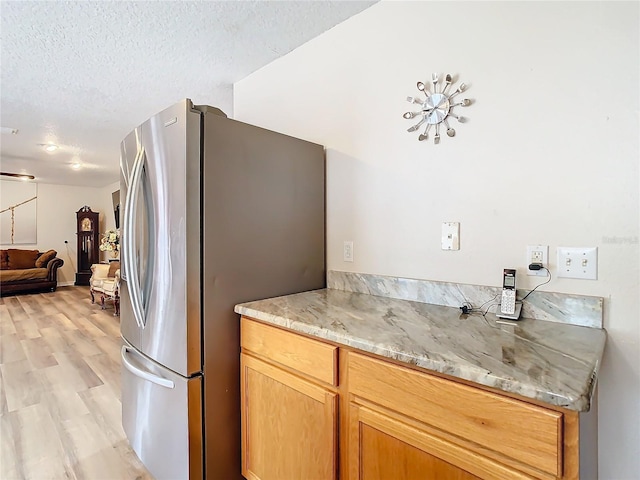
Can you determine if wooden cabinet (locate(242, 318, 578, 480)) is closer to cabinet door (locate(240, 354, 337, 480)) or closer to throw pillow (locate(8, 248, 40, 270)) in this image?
cabinet door (locate(240, 354, 337, 480))

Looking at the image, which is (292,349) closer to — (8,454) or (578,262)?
(578,262)

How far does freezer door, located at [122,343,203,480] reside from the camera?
1393 mm

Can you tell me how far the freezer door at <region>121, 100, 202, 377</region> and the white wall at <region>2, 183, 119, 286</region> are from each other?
7.28 m

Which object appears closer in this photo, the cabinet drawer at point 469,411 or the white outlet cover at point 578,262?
the cabinet drawer at point 469,411

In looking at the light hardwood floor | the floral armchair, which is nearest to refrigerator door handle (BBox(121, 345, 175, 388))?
the light hardwood floor

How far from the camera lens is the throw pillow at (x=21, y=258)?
6.80m

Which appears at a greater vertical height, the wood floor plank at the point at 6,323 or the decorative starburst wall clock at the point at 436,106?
the decorative starburst wall clock at the point at 436,106

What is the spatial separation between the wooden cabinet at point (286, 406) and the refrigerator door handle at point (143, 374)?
12.5 inches

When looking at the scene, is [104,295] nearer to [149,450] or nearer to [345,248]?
[149,450]

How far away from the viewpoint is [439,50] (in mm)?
1497

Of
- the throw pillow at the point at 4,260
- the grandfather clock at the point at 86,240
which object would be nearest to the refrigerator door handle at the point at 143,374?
the throw pillow at the point at 4,260

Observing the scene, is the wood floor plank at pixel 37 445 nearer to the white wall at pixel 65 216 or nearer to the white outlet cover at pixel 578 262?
the white outlet cover at pixel 578 262

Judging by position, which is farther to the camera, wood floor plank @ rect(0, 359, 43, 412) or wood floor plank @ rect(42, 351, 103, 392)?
wood floor plank @ rect(42, 351, 103, 392)

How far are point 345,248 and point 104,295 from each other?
500cm
